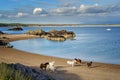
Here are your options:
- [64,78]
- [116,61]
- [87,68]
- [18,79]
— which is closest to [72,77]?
[64,78]

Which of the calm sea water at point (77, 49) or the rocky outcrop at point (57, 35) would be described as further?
the rocky outcrop at point (57, 35)

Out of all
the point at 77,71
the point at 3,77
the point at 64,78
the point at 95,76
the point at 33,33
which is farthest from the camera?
the point at 33,33

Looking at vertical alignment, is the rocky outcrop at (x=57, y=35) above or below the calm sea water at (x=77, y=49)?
above

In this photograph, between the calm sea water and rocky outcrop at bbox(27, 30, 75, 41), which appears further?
rocky outcrop at bbox(27, 30, 75, 41)

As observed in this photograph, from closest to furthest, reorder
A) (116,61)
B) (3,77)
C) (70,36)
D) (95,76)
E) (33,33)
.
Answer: (3,77) → (95,76) → (116,61) → (70,36) → (33,33)

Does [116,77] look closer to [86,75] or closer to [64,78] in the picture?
[86,75]

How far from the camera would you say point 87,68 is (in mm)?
19359

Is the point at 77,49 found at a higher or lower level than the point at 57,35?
lower

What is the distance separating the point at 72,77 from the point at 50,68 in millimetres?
1621

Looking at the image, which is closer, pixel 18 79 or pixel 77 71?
pixel 18 79

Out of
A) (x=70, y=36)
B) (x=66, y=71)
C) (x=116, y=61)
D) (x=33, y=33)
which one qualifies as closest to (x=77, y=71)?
(x=66, y=71)

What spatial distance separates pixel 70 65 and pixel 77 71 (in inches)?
90.4

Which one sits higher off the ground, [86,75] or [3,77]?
[3,77]

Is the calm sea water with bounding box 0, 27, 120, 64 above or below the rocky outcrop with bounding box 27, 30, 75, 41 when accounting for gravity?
below
